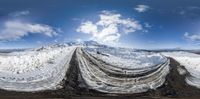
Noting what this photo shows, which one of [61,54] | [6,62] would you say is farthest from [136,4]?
[6,62]

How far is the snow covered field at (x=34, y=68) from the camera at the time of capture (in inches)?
421

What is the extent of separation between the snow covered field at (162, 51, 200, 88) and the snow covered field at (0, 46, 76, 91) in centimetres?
229

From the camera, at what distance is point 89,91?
10828 mm

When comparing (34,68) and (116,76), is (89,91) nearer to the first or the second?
(116,76)

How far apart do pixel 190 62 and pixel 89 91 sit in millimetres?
2380

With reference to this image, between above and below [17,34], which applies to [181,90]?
below

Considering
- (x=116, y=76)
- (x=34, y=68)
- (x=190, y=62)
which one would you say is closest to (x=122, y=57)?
(x=116, y=76)

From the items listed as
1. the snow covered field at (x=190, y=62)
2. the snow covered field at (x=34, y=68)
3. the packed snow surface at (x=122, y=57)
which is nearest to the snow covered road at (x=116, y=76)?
the packed snow surface at (x=122, y=57)

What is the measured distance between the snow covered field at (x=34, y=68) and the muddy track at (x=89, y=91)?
125 mm

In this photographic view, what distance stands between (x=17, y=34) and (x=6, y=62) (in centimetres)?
61

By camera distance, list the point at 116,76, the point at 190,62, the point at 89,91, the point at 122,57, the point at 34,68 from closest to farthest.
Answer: the point at 89,91 → the point at 34,68 → the point at 116,76 → the point at 122,57 → the point at 190,62

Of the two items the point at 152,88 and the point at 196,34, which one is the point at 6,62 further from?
the point at 196,34

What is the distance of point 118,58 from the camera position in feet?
36.8

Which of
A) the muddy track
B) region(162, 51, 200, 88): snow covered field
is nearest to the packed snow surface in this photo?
the muddy track
